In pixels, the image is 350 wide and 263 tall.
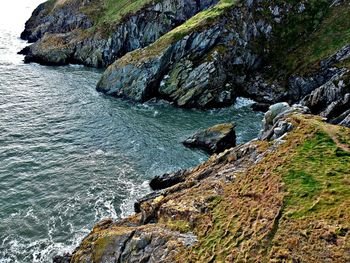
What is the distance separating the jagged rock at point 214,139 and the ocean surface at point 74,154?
155 centimetres

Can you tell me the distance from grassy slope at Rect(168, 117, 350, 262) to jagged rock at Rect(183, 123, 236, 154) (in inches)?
775

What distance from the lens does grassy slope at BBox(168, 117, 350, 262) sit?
66.5 ft

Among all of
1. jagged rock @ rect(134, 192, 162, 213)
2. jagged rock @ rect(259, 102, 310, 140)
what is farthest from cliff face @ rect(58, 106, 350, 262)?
jagged rock @ rect(134, 192, 162, 213)

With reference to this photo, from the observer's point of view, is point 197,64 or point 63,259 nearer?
point 63,259

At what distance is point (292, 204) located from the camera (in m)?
23.0

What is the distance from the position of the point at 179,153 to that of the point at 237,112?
56.6 feet

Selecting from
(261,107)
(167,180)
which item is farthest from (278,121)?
(261,107)

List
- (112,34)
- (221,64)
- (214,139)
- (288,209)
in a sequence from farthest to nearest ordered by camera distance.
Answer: (112,34) < (221,64) < (214,139) < (288,209)

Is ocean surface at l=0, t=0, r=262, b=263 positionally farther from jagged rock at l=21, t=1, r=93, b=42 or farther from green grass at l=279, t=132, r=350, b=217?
jagged rock at l=21, t=1, r=93, b=42

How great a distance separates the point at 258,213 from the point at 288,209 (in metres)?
1.92

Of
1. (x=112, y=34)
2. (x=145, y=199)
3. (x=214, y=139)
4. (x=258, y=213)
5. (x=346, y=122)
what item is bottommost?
(x=145, y=199)

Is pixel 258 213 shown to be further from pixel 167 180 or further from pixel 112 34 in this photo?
pixel 112 34

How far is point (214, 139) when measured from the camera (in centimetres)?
4953

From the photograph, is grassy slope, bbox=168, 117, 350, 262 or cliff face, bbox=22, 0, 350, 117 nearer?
grassy slope, bbox=168, 117, 350, 262
